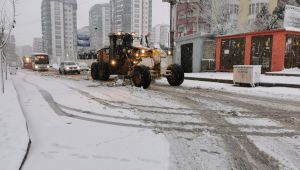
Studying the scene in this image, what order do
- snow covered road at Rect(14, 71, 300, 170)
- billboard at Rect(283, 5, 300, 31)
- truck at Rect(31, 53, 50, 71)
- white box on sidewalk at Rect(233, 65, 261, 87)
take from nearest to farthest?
snow covered road at Rect(14, 71, 300, 170), white box on sidewalk at Rect(233, 65, 261, 87), billboard at Rect(283, 5, 300, 31), truck at Rect(31, 53, 50, 71)

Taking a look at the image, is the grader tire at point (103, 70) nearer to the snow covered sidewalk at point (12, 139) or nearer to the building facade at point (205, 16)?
the snow covered sidewalk at point (12, 139)

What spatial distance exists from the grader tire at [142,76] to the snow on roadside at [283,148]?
23.8ft

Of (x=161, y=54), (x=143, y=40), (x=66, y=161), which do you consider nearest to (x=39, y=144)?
(x=66, y=161)

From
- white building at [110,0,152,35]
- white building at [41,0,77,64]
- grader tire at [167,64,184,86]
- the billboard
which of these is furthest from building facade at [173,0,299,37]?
white building at [41,0,77,64]

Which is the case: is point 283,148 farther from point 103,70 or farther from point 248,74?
point 103,70

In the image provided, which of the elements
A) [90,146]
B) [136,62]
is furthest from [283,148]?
[136,62]

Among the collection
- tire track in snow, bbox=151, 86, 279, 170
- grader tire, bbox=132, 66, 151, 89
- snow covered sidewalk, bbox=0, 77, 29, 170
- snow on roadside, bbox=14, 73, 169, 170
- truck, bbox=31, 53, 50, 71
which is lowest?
tire track in snow, bbox=151, 86, 279, 170

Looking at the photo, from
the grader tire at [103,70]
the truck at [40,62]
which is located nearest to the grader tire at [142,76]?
the grader tire at [103,70]

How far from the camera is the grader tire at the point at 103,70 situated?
1602 cm

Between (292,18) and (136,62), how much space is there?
37.2ft

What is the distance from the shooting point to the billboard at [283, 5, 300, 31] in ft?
58.1

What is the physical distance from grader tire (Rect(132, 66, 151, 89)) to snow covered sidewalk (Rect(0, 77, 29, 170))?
6115 mm

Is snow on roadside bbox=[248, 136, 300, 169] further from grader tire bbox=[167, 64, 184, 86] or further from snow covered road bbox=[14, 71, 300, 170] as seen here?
grader tire bbox=[167, 64, 184, 86]

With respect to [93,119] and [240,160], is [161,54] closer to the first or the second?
[93,119]
